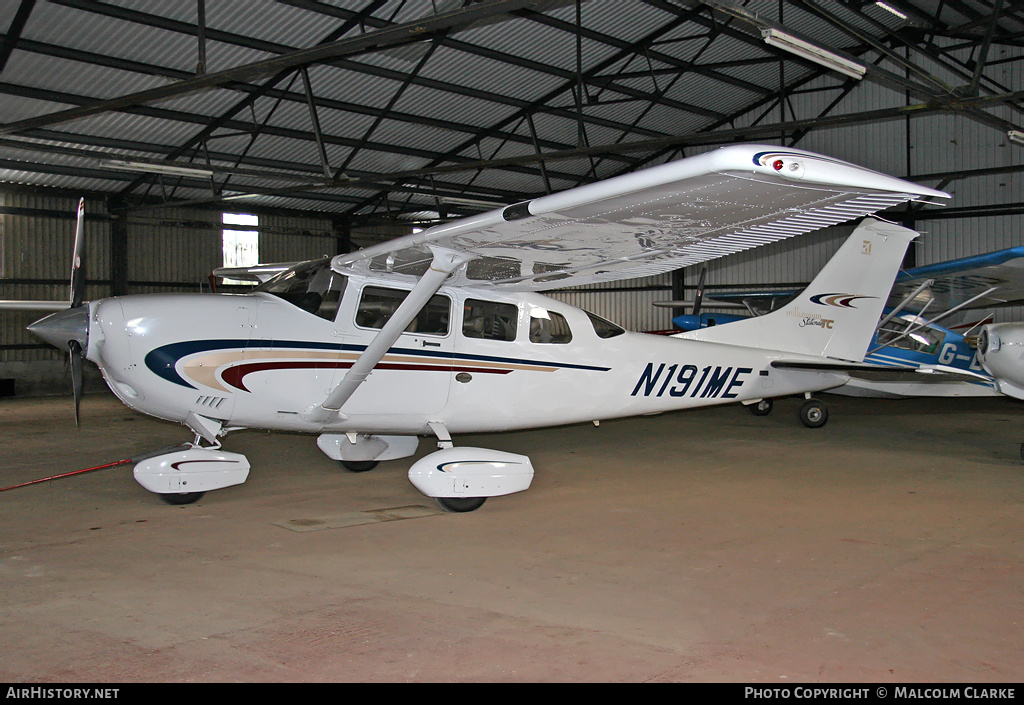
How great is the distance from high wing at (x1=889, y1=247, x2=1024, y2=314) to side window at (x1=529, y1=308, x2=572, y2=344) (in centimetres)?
610

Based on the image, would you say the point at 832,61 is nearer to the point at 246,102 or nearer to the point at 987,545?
the point at 987,545

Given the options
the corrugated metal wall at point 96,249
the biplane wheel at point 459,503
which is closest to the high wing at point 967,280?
the biplane wheel at point 459,503

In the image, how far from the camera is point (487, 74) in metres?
16.3

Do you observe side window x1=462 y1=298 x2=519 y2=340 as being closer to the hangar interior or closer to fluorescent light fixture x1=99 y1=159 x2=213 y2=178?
the hangar interior

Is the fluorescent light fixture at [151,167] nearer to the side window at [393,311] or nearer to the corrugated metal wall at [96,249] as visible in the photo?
the corrugated metal wall at [96,249]

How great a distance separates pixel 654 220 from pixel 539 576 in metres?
2.22

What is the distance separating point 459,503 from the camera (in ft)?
20.4

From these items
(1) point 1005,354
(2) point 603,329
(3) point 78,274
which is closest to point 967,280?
(1) point 1005,354

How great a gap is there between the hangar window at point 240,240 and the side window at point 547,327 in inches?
599

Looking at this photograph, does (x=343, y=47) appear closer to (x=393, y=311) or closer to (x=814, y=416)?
(x=393, y=311)

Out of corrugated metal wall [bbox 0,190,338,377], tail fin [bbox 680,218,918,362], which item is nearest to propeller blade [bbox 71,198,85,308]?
tail fin [bbox 680,218,918,362]

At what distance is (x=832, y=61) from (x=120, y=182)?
15.9m

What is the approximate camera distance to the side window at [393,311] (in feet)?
21.9
